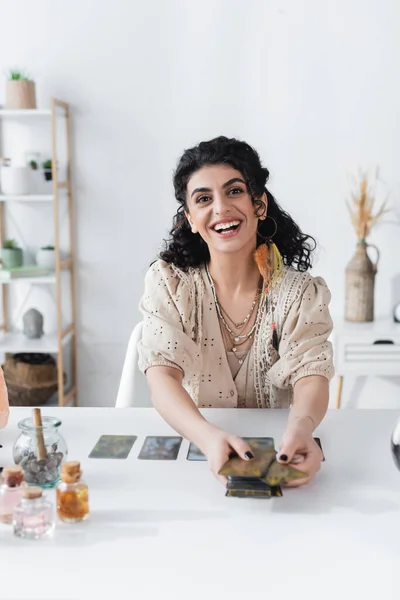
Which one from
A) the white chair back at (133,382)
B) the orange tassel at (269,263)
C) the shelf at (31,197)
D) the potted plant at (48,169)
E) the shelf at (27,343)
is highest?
the potted plant at (48,169)

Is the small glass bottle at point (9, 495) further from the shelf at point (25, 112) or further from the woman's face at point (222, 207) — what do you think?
the shelf at point (25, 112)

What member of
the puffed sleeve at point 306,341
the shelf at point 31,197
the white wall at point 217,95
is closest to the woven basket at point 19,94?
the white wall at point 217,95

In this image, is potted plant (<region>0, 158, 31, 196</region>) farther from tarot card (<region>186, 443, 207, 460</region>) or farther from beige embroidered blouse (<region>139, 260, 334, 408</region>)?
tarot card (<region>186, 443, 207, 460</region>)

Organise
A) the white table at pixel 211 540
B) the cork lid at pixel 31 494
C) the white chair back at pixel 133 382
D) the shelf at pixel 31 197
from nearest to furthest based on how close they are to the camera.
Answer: the white table at pixel 211 540, the cork lid at pixel 31 494, the white chair back at pixel 133 382, the shelf at pixel 31 197

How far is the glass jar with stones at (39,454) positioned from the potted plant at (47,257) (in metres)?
2.15

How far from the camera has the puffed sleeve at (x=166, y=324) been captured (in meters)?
1.74

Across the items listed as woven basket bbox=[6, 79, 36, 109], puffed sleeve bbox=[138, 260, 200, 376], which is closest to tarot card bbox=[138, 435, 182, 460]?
puffed sleeve bbox=[138, 260, 200, 376]

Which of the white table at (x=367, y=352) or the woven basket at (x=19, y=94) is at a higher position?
the woven basket at (x=19, y=94)

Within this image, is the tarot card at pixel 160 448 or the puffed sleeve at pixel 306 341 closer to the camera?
the tarot card at pixel 160 448

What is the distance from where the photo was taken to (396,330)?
3.15m

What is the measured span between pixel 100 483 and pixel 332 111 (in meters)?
2.51

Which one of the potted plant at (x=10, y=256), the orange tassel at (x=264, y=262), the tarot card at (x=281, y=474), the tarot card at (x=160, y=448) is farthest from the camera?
the potted plant at (x=10, y=256)

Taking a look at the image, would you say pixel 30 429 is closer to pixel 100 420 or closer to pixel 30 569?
pixel 30 569

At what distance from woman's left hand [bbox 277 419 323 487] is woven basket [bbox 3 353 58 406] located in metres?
2.27
